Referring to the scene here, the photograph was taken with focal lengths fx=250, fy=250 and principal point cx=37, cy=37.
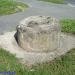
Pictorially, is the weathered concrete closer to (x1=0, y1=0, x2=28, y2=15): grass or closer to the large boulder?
the large boulder

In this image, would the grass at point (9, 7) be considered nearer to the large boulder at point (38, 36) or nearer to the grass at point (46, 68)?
the large boulder at point (38, 36)

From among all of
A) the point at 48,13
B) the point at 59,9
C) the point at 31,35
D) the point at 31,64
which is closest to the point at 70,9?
the point at 59,9

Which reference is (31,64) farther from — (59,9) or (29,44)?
(59,9)

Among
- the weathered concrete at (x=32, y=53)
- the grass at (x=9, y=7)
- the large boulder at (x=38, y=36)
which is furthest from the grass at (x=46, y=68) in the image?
the grass at (x=9, y=7)

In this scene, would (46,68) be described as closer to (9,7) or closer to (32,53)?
(32,53)

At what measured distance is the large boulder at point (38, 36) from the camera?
9789 mm

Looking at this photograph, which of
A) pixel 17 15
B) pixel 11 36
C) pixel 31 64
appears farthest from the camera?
pixel 17 15

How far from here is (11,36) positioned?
11.5 m

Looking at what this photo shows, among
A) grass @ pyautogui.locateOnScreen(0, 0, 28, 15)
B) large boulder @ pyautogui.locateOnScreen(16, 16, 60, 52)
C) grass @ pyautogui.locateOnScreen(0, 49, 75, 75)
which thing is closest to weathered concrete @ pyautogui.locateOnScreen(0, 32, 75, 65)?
large boulder @ pyautogui.locateOnScreen(16, 16, 60, 52)

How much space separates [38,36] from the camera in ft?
32.1

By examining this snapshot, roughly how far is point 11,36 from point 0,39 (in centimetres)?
74

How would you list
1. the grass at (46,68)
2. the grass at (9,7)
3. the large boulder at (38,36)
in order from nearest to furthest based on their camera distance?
the grass at (46,68) → the large boulder at (38,36) → the grass at (9,7)

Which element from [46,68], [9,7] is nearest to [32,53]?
[46,68]

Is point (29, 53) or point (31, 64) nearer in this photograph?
point (31, 64)
